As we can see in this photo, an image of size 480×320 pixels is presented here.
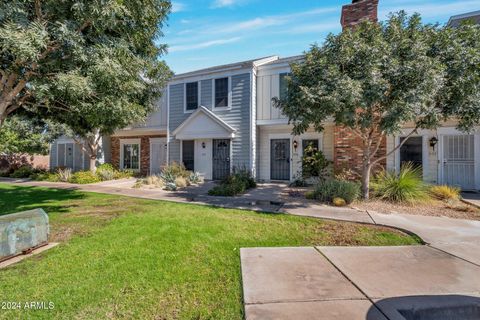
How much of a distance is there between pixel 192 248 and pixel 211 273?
2.99ft

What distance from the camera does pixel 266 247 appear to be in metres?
4.67

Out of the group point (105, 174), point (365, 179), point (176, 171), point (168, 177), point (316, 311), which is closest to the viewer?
point (316, 311)

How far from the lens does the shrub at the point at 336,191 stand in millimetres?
8219

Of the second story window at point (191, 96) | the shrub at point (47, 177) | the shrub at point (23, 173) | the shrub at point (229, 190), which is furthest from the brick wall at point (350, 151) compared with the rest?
the shrub at point (23, 173)

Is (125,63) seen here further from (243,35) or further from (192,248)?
(243,35)

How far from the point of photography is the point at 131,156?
18.4 metres

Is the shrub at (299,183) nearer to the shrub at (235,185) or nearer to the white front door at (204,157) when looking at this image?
the shrub at (235,185)

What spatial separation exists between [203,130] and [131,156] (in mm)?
7261

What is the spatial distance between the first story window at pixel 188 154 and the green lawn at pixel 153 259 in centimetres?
731

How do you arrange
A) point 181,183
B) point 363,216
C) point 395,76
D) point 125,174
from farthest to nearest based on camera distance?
point 125,174, point 181,183, point 395,76, point 363,216

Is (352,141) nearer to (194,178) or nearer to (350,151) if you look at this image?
(350,151)

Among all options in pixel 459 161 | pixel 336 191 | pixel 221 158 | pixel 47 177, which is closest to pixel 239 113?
pixel 221 158

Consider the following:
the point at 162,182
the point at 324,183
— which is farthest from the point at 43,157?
the point at 324,183

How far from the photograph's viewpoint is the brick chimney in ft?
37.1
